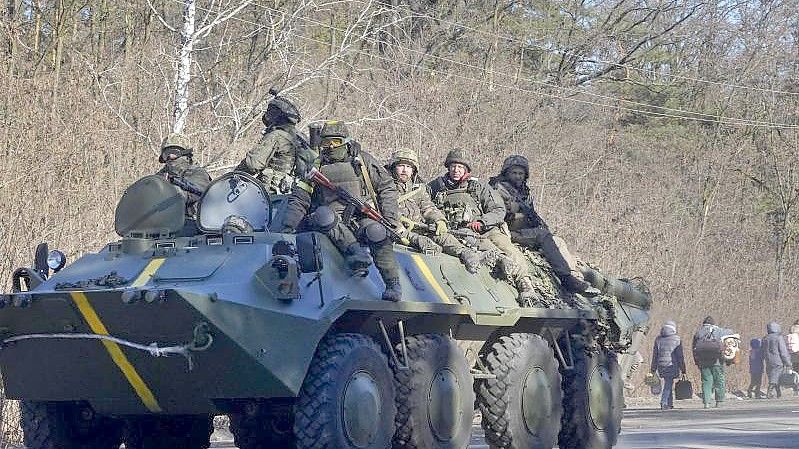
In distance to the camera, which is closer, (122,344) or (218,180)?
(122,344)

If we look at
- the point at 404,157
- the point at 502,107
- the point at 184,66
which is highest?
the point at 502,107

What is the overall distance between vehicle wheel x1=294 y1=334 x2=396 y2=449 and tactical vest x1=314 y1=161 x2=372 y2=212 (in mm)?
1310

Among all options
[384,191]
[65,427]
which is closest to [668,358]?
[384,191]

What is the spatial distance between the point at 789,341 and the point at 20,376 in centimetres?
2396

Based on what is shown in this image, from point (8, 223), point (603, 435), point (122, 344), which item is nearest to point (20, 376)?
point (122, 344)

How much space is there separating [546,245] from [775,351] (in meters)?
16.0

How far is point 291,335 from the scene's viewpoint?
444 inches

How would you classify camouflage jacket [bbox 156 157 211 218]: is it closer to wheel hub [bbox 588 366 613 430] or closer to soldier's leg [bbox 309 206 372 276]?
soldier's leg [bbox 309 206 372 276]

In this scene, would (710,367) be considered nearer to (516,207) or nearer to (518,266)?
(516,207)

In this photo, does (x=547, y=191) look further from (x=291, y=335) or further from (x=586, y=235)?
(x=291, y=335)

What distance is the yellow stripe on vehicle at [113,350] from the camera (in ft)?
37.2

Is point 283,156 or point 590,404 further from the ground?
point 283,156

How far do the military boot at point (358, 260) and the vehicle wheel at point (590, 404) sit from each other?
13.4ft

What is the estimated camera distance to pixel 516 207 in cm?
1667
